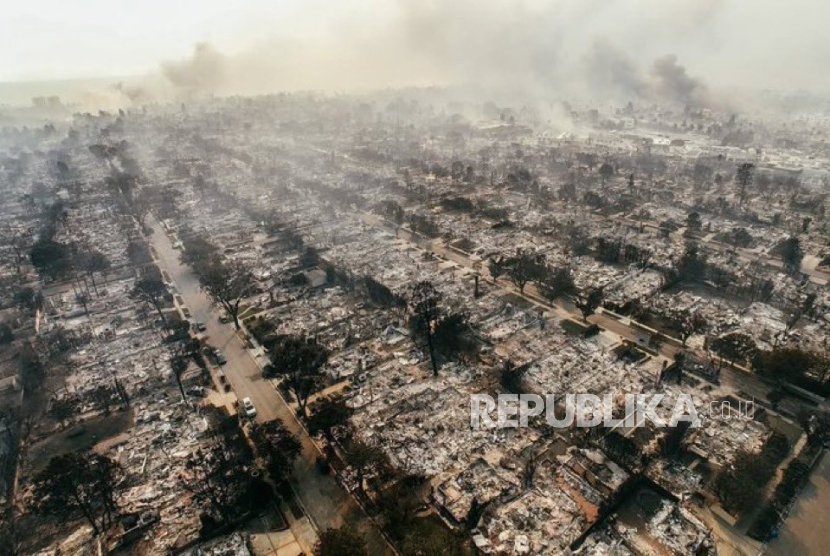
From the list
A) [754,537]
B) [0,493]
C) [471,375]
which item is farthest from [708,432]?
[0,493]

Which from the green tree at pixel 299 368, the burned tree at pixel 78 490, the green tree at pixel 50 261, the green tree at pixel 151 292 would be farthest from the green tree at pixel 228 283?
the burned tree at pixel 78 490

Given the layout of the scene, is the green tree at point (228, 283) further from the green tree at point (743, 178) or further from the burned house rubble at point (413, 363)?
the green tree at point (743, 178)

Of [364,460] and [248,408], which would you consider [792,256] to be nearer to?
[364,460]

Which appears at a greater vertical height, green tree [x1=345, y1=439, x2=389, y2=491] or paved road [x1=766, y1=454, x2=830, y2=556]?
green tree [x1=345, y1=439, x2=389, y2=491]

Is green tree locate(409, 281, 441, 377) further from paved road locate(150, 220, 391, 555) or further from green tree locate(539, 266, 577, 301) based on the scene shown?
paved road locate(150, 220, 391, 555)

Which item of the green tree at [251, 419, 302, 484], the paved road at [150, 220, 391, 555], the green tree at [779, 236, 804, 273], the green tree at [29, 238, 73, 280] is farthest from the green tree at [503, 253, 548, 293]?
the green tree at [29, 238, 73, 280]

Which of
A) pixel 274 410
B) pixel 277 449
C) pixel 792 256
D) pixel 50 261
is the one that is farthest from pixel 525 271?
pixel 50 261

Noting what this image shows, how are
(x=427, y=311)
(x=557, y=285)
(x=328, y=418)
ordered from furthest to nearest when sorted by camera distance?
(x=557, y=285), (x=427, y=311), (x=328, y=418)
